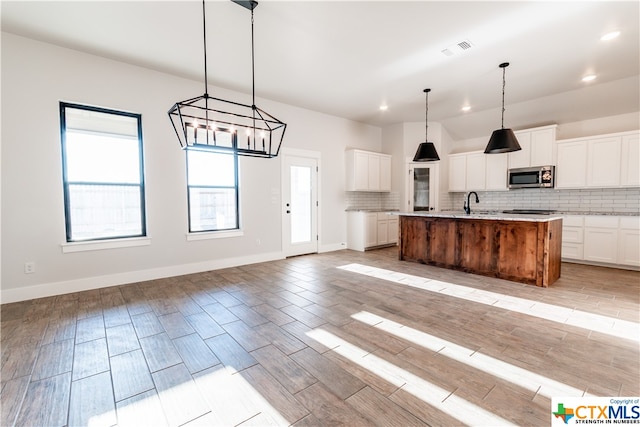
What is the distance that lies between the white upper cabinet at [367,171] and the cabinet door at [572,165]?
3.38m

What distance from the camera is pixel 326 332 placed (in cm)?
258

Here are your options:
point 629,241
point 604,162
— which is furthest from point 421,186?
point 629,241

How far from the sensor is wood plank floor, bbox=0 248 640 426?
1647 mm

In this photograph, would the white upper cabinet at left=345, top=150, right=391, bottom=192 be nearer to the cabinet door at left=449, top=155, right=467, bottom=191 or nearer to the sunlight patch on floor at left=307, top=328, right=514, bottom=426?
the cabinet door at left=449, top=155, right=467, bottom=191

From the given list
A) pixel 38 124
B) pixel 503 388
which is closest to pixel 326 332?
pixel 503 388

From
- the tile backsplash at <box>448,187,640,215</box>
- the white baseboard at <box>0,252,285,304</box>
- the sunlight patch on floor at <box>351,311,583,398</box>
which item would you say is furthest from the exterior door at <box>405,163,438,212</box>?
the sunlight patch on floor at <box>351,311,583,398</box>

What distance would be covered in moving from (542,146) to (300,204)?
195 inches

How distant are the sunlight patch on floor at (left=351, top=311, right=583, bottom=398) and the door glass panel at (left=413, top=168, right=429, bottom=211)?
483cm

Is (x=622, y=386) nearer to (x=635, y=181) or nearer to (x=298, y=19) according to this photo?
(x=298, y=19)

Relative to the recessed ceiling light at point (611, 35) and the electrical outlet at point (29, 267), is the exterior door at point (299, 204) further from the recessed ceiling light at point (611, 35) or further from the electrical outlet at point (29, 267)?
the recessed ceiling light at point (611, 35)

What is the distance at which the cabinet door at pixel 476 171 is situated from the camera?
6.52 meters

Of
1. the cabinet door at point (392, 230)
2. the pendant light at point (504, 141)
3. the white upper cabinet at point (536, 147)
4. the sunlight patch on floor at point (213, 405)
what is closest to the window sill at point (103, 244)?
the sunlight patch on floor at point (213, 405)

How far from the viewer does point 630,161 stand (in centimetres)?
475

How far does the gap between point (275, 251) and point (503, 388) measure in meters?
4.35
